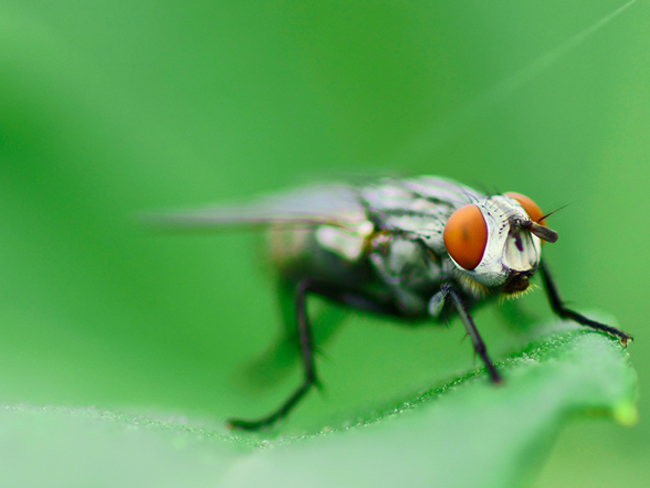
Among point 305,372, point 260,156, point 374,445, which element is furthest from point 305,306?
point 260,156

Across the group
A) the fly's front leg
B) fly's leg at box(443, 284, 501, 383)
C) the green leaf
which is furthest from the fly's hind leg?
the green leaf

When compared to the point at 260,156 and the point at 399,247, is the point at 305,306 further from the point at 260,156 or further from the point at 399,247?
the point at 260,156

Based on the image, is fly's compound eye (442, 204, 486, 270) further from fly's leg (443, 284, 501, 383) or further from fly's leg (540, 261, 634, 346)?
fly's leg (540, 261, 634, 346)

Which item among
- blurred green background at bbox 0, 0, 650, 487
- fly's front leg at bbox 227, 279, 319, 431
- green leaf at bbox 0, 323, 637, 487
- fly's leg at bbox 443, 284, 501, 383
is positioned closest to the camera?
green leaf at bbox 0, 323, 637, 487

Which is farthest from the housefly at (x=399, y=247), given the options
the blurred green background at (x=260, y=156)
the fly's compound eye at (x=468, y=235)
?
the blurred green background at (x=260, y=156)

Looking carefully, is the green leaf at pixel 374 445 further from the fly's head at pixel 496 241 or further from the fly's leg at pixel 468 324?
the fly's head at pixel 496 241

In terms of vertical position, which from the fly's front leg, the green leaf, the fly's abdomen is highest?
the green leaf

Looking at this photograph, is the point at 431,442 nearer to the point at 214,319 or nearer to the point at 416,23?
the point at 214,319
